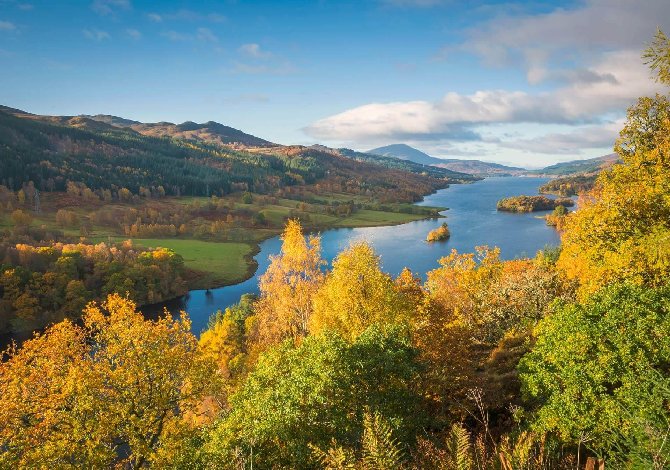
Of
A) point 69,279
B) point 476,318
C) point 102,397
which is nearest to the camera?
point 102,397

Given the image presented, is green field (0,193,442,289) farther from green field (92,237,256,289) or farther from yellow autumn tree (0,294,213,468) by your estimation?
yellow autumn tree (0,294,213,468)

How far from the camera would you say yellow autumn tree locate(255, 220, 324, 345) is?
44781mm

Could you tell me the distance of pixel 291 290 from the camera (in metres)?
45.7

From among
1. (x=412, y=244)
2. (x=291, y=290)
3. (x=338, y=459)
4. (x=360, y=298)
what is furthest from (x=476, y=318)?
(x=412, y=244)

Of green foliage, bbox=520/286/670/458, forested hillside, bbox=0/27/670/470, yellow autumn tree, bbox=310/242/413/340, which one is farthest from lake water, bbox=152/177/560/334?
green foliage, bbox=520/286/670/458

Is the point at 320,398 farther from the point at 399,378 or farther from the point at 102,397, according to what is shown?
the point at 102,397

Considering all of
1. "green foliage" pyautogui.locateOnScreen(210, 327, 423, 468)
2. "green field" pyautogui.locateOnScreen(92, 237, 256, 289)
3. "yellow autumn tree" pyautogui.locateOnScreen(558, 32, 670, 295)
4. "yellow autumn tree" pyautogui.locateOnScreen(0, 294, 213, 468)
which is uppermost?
"yellow autumn tree" pyautogui.locateOnScreen(558, 32, 670, 295)

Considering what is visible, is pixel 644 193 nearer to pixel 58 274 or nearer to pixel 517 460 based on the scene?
pixel 517 460

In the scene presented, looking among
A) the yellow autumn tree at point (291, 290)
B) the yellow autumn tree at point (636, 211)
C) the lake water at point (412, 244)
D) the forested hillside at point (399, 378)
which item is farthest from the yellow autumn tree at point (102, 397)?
the lake water at point (412, 244)

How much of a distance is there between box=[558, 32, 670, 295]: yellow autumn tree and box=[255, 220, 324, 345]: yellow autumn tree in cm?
2832

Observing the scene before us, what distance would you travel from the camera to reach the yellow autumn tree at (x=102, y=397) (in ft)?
66.9

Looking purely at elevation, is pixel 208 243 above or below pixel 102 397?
below

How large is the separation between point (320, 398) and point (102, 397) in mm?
13741

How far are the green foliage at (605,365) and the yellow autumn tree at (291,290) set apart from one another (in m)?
29.0
